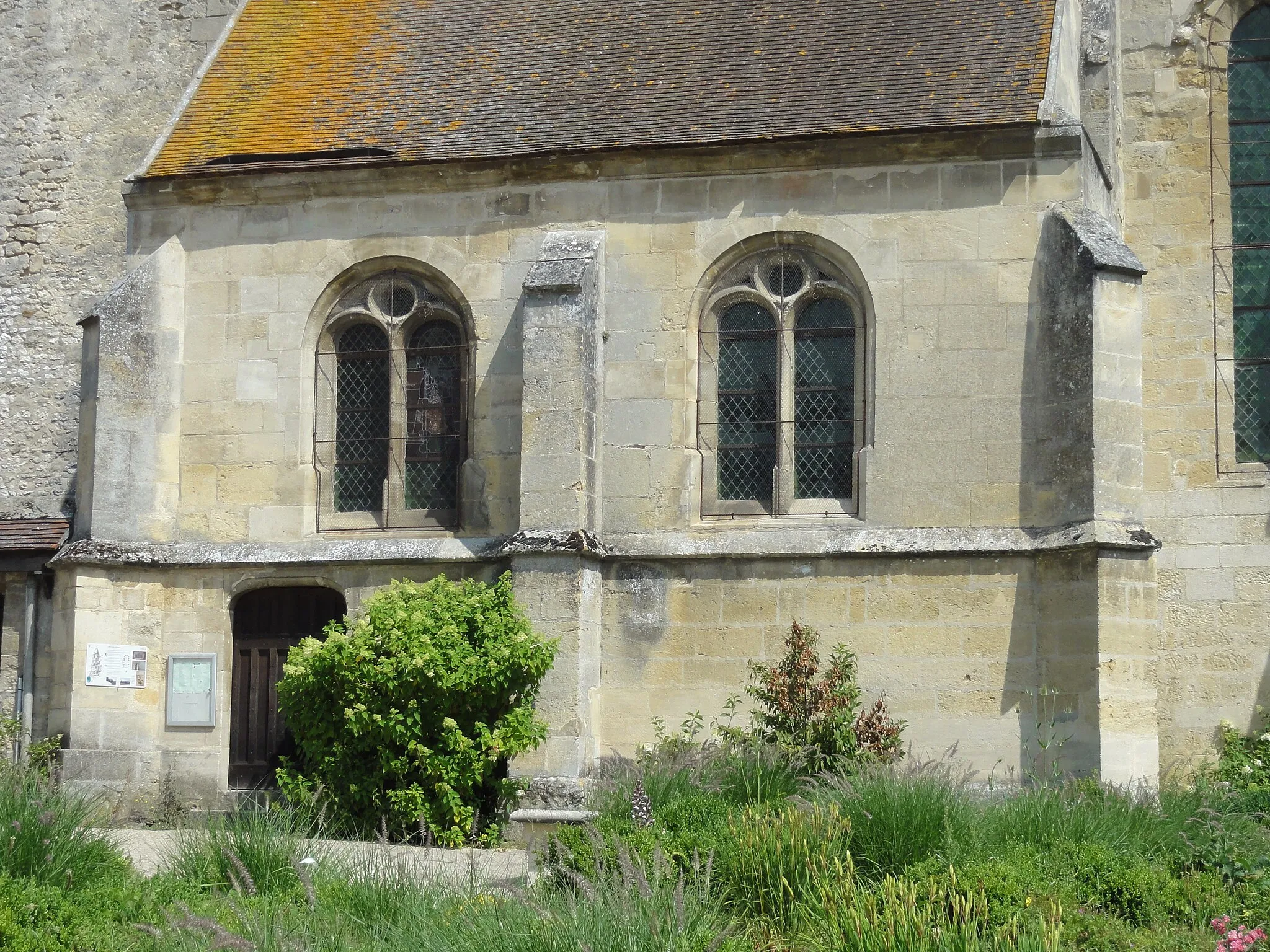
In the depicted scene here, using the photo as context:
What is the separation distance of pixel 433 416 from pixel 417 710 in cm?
348

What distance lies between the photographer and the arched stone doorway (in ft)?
53.2

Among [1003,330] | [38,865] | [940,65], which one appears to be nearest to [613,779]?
[38,865]

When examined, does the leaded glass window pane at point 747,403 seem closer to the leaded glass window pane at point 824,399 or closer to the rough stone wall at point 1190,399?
the leaded glass window pane at point 824,399

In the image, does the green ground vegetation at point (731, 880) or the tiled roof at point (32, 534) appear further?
the tiled roof at point (32, 534)

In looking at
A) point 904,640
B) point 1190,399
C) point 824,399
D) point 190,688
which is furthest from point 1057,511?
point 190,688

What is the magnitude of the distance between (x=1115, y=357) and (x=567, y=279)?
4.75 metres

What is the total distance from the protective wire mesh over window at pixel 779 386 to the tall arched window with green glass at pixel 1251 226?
12.7 feet

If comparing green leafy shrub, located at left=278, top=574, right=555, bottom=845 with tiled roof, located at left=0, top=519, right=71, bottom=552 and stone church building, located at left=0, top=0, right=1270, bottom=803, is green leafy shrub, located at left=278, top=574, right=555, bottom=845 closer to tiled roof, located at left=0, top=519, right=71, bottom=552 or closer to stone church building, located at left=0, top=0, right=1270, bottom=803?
stone church building, located at left=0, top=0, right=1270, bottom=803

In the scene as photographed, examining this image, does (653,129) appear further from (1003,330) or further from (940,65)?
(1003,330)

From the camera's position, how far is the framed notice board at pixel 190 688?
52.7 ft

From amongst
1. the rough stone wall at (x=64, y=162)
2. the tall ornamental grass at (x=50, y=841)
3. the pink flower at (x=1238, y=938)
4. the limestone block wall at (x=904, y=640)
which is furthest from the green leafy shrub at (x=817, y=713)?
the rough stone wall at (x=64, y=162)

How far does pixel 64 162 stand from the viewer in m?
20.6

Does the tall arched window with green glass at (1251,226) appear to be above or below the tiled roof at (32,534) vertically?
above

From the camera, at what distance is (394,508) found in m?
16.3
